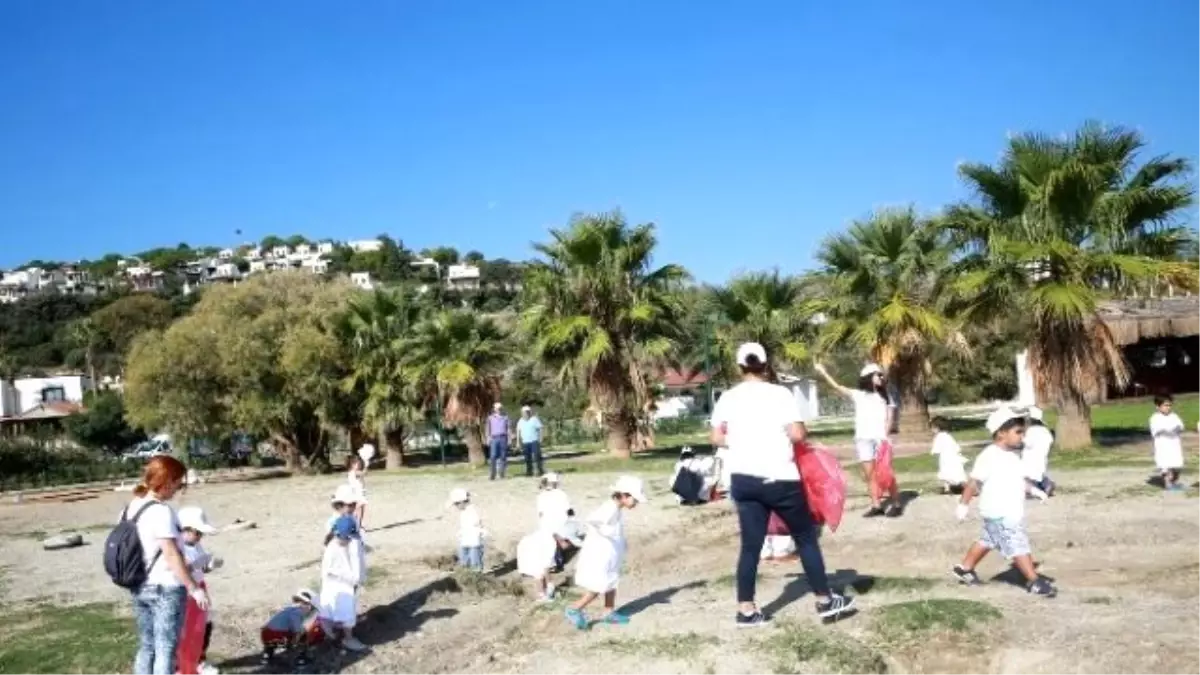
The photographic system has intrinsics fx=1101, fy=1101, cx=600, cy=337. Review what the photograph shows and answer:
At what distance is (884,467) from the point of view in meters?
11.9

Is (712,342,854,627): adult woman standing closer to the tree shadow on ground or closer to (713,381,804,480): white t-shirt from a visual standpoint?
(713,381,804,480): white t-shirt

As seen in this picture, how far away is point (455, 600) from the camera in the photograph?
9.94 m

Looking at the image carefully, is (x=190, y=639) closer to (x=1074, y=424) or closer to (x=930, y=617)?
(x=930, y=617)

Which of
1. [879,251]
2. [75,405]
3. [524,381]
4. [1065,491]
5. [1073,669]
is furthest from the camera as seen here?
[75,405]

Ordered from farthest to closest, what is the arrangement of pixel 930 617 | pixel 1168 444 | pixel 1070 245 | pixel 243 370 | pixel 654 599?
pixel 243 370 → pixel 1070 245 → pixel 1168 444 → pixel 654 599 → pixel 930 617

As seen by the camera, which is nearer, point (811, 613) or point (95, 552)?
point (811, 613)

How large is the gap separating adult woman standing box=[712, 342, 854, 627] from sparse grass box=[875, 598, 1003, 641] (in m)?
0.30

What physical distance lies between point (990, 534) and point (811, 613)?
150 centimetres

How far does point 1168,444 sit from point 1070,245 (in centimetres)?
546

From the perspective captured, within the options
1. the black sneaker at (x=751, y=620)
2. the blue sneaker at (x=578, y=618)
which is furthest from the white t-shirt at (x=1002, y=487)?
the blue sneaker at (x=578, y=618)

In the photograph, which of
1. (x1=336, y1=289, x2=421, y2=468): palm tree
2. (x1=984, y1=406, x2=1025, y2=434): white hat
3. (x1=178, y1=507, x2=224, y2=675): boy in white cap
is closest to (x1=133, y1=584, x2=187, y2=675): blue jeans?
(x1=178, y1=507, x2=224, y2=675): boy in white cap

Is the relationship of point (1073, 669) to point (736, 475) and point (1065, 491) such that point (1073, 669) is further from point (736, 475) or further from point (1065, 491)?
point (1065, 491)

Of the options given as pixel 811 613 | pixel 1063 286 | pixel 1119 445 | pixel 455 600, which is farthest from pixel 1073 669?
pixel 1119 445

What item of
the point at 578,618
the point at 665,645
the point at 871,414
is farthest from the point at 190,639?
the point at 871,414
